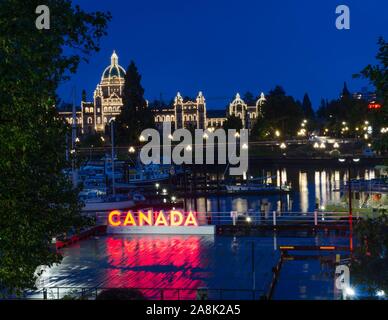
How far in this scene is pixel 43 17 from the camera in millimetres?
8008

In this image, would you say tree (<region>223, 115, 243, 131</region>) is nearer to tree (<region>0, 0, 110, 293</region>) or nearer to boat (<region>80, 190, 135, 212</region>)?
boat (<region>80, 190, 135, 212</region>)

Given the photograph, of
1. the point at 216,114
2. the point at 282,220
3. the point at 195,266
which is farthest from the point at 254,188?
the point at 216,114

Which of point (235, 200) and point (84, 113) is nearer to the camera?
point (235, 200)

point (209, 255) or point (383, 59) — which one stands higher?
point (383, 59)

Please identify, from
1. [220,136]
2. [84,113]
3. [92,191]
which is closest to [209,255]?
[92,191]

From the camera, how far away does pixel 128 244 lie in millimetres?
21766

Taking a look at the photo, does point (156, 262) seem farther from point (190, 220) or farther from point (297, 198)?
point (297, 198)

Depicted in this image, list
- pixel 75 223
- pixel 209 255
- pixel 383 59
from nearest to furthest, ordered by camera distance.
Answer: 1. pixel 383 59
2. pixel 75 223
3. pixel 209 255

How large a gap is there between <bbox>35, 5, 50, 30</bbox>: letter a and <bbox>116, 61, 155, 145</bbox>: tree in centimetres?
6683

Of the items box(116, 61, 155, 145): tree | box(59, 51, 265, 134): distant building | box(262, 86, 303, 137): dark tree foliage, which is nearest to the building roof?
box(59, 51, 265, 134): distant building

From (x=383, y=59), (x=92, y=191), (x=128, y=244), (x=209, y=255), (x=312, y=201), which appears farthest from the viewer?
(x=312, y=201)

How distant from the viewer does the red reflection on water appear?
15.4m
